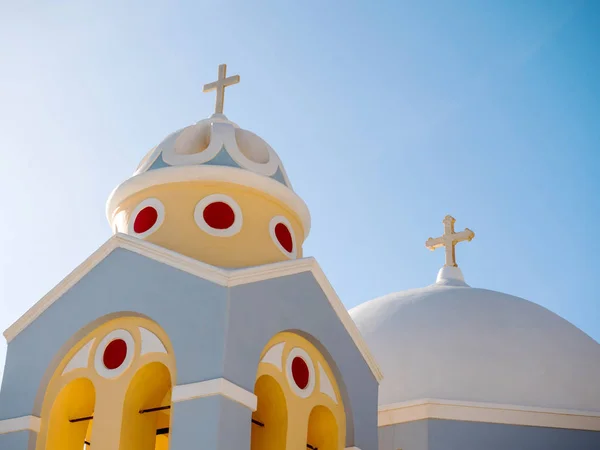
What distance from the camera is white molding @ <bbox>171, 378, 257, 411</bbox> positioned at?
11336 millimetres

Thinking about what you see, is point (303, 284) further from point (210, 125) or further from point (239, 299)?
point (210, 125)

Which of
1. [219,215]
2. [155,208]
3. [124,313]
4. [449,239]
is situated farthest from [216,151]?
[449,239]

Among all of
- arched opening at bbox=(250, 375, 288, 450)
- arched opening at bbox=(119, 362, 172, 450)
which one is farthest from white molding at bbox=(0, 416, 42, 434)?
arched opening at bbox=(250, 375, 288, 450)

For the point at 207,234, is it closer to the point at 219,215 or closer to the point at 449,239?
the point at 219,215

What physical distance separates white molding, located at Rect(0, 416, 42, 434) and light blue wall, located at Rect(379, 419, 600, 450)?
208 inches

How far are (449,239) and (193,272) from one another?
27.5 ft

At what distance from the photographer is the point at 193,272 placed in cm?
1200

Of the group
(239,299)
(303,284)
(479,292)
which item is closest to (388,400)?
(479,292)

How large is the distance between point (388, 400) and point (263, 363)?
4240 millimetres

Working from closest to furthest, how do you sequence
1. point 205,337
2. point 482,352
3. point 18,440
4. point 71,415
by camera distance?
point 205,337 < point 18,440 < point 71,415 < point 482,352

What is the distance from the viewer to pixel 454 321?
16.8 meters

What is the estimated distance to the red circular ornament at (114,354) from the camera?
40.4 feet

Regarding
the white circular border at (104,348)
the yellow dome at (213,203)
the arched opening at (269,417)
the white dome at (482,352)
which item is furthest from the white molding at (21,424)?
the white dome at (482,352)

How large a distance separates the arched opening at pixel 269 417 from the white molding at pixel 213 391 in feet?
3.03
